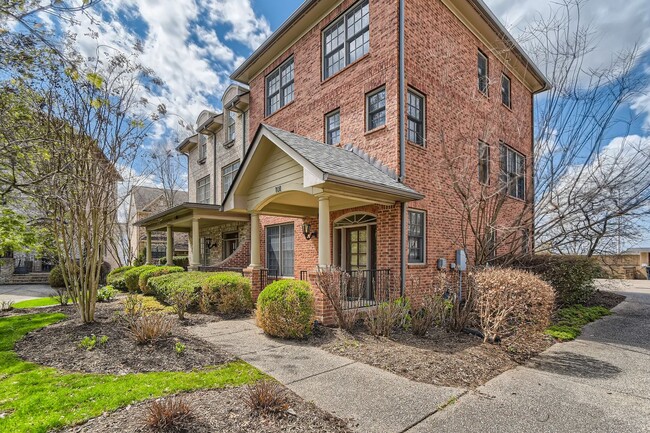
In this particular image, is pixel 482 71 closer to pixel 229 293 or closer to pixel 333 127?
pixel 333 127

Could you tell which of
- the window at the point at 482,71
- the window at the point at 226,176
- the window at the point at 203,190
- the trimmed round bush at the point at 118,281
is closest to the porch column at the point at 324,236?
the window at the point at 482,71

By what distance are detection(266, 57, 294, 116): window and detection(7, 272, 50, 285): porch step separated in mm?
18393

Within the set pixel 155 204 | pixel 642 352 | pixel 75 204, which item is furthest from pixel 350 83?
pixel 155 204

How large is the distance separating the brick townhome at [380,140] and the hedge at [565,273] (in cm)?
179

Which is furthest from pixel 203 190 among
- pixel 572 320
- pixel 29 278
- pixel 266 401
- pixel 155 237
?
pixel 572 320

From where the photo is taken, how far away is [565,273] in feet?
32.9

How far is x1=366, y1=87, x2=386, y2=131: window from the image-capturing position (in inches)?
364

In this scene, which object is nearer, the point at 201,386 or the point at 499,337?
the point at 201,386

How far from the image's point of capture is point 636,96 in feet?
24.4

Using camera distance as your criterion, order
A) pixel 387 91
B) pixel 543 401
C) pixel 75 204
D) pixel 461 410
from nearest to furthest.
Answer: pixel 461 410
pixel 543 401
pixel 75 204
pixel 387 91

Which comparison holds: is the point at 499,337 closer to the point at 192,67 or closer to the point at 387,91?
the point at 387,91

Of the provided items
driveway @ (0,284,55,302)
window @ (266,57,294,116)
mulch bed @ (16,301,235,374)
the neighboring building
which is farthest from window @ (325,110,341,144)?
the neighboring building

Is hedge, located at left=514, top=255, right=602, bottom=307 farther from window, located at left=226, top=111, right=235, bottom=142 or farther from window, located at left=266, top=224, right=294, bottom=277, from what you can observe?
window, located at left=226, top=111, right=235, bottom=142

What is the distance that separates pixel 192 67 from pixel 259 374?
30.5 feet
